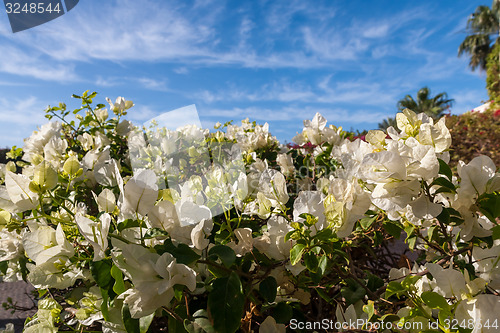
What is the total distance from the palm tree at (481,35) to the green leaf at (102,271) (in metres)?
31.2

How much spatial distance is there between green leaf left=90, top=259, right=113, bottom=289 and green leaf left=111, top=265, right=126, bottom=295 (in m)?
0.03

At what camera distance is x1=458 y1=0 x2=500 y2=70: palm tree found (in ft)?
83.1

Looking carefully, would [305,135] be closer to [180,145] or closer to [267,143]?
[267,143]

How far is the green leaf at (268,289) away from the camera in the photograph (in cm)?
66

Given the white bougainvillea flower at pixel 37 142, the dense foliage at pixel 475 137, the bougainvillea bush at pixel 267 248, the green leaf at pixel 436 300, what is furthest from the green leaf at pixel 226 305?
the dense foliage at pixel 475 137

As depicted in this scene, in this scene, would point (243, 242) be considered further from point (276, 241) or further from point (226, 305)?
point (226, 305)

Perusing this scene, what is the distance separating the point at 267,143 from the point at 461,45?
3351 cm

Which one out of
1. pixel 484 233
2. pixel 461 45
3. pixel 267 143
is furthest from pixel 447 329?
pixel 461 45

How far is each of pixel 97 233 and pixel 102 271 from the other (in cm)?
8

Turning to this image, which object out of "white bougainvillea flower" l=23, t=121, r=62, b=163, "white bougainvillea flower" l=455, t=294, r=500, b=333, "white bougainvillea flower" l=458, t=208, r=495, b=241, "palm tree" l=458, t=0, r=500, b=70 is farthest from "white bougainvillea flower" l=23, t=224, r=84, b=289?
"palm tree" l=458, t=0, r=500, b=70

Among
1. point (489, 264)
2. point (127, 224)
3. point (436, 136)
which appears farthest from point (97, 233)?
point (489, 264)

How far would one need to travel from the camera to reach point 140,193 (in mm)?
618

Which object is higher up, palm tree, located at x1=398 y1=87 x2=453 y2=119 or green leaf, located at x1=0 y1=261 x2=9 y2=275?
palm tree, located at x1=398 y1=87 x2=453 y2=119

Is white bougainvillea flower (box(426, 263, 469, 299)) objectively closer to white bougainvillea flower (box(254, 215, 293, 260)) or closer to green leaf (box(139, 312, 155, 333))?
white bougainvillea flower (box(254, 215, 293, 260))
